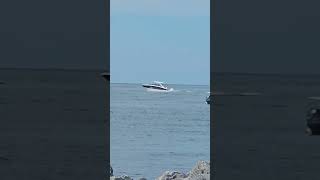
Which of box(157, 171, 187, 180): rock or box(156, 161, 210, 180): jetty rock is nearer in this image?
box(156, 161, 210, 180): jetty rock

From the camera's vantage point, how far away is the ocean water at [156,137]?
952 centimetres
